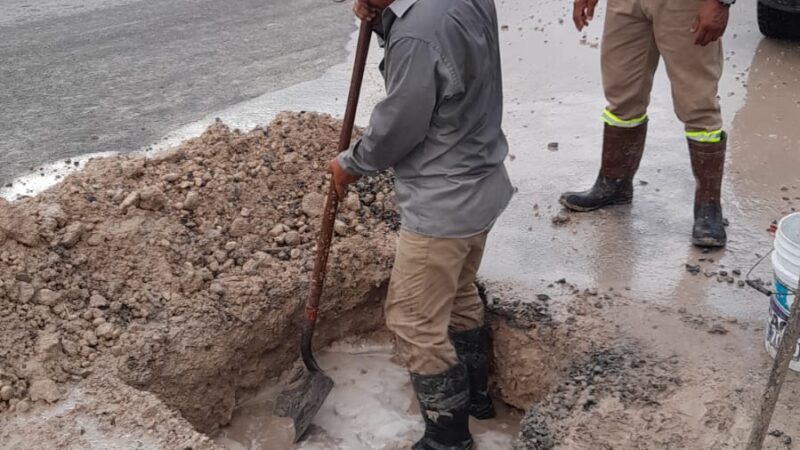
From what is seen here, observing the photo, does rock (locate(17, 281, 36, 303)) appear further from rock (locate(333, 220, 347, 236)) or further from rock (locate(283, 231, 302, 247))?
rock (locate(333, 220, 347, 236))

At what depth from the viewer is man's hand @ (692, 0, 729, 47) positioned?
3.39 metres

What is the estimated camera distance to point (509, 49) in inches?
263

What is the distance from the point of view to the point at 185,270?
3.61 metres

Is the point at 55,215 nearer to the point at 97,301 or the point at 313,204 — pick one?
the point at 97,301

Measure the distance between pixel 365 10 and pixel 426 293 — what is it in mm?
1010

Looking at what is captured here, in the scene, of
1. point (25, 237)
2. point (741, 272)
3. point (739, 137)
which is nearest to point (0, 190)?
point (25, 237)

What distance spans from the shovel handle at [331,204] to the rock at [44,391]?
39.0 inches

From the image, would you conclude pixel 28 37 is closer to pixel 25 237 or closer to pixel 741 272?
pixel 25 237

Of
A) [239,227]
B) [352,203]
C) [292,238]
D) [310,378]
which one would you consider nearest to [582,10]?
[352,203]

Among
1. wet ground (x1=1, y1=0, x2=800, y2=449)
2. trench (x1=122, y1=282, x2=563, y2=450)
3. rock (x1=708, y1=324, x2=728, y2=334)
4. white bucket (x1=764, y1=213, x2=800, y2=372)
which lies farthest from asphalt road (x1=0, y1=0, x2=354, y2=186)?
white bucket (x1=764, y1=213, x2=800, y2=372)

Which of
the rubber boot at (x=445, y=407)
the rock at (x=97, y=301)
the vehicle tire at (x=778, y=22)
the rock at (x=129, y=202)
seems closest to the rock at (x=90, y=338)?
the rock at (x=97, y=301)

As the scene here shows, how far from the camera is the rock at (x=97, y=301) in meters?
3.39

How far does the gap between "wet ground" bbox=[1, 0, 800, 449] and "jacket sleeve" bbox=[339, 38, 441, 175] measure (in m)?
1.23

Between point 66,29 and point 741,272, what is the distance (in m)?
6.38
